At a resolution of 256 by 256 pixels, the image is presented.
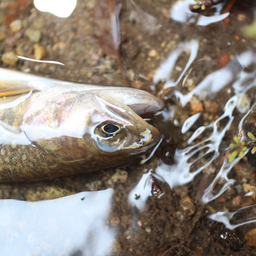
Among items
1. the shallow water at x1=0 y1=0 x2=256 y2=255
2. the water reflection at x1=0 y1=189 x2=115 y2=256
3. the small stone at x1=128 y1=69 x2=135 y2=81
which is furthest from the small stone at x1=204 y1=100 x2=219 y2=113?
the water reflection at x1=0 y1=189 x2=115 y2=256

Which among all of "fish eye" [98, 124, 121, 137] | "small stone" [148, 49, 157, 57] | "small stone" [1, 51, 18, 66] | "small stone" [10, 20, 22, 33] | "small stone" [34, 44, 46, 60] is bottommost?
"small stone" [1, 51, 18, 66]

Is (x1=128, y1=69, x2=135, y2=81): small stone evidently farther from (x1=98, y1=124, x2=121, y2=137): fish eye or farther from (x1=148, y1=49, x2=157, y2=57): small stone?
(x1=98, y1=124, x2=121, y2=137): fish eye

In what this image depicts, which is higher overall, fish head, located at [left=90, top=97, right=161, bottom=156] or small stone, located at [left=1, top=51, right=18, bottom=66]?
fish head, located at [left=90, top=97, right=161, bottom=156]

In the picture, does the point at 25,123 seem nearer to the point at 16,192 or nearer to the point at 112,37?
the point at 16,192

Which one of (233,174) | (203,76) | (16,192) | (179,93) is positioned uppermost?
(203,76)

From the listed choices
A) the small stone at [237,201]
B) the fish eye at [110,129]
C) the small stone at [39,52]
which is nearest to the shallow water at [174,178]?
the small stone at [237,201]

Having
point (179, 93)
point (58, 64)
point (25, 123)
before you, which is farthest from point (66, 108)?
point (179, 93)
